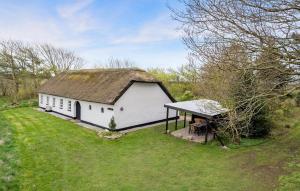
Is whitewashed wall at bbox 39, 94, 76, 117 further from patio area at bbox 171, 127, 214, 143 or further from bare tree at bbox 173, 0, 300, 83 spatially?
bare tree at bbox 173, 0, 300, 83

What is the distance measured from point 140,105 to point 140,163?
26.7 ft

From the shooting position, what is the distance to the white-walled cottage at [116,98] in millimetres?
18359

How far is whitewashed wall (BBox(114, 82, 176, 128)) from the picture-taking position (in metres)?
18.5

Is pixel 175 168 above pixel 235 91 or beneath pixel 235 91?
beneath

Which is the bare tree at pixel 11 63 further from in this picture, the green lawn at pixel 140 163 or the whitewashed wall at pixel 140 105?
the whitewashed wall at pixel 140 105

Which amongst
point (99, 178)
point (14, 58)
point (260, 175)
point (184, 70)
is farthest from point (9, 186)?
point (14, 58)

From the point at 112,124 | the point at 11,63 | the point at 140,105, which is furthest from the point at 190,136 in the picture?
the point at 11,63

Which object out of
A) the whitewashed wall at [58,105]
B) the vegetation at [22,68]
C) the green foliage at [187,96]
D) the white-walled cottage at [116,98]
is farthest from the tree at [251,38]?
the vegetation at [22,68]

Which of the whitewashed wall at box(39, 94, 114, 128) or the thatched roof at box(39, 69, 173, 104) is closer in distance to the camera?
the whitewashed wall at box(39, 94, 114, 128)

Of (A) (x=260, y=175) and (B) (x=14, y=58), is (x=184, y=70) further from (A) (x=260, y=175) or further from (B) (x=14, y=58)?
(B) (x=14, y=58)

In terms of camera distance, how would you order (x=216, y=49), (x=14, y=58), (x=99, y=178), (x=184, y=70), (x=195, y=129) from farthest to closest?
(x=14, y=58), (x=184, y=70), (x=195, y=129), (x=99, y=178), (x=216, y=49)

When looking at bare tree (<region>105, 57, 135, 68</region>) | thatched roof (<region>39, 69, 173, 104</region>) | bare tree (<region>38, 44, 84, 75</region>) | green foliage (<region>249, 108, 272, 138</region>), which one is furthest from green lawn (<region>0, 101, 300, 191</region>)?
bare tree (<region>105, 57, 135, 68</region>)

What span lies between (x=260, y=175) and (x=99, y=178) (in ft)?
22.6

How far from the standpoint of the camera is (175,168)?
37.7 ft
